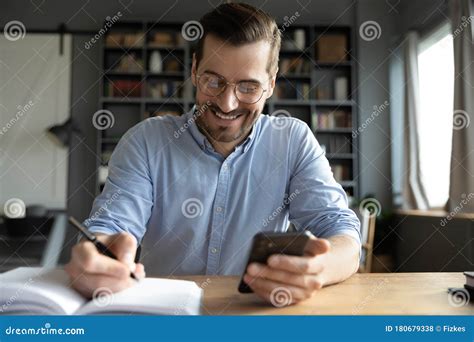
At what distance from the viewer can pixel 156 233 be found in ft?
3.10

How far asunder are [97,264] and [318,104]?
9.34ft

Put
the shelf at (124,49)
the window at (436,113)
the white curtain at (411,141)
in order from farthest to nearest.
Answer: the shelf at (124,49)
the white curtain at (411,141)
the window at (436,113)

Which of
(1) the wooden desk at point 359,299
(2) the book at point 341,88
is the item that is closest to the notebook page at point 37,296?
(1) the wooden desk at point 359,299

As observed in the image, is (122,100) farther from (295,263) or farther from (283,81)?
(295,263)

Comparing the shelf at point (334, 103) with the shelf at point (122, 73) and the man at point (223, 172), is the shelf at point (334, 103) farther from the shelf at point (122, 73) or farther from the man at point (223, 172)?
the man at point (223, 172)

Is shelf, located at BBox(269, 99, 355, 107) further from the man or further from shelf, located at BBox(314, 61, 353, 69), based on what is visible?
the man

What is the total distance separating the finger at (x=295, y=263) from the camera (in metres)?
0.55

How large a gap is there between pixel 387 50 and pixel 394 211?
1.02 meters

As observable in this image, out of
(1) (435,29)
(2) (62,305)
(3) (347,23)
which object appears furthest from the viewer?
(3) (347,23)

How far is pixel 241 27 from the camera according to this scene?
2.93ft

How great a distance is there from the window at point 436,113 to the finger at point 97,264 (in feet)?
5.75

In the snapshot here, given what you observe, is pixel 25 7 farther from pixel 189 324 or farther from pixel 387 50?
pixel 387 50

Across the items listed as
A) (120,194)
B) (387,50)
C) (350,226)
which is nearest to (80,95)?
(387,50)

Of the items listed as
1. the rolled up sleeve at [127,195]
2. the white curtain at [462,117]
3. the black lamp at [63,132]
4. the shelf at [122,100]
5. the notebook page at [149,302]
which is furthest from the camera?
the shelf at [122,100]
